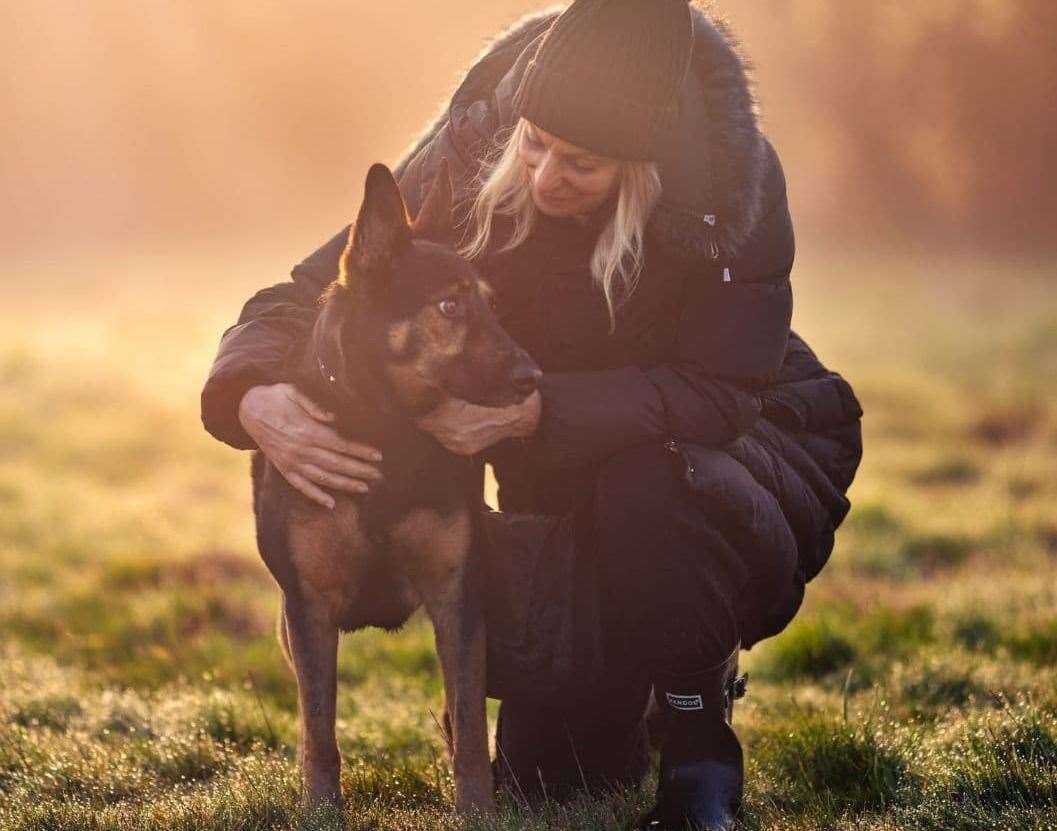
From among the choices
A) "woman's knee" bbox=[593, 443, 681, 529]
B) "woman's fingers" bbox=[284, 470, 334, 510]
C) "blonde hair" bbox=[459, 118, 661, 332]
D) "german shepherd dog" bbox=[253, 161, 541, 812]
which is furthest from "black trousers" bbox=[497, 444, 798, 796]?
"woman's fingers" bbox=[284, 470, 334, 510]

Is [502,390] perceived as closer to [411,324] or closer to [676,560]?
[411,324]

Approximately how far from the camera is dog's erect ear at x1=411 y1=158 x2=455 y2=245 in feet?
12.5

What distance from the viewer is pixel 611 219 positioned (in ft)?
12.3

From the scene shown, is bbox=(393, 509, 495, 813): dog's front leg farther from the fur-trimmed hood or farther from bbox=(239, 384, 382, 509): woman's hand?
the fur-trimmed hood

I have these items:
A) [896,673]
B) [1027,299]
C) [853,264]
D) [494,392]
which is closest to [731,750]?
[494,392]

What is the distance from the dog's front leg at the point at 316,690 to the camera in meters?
3.60

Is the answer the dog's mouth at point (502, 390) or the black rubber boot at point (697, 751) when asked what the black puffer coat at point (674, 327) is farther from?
the black rubber boot at point (697, 751)

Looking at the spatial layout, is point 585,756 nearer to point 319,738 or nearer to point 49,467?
point 319,738

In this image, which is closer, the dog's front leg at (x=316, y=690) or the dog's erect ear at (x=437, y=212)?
the dog's front leg at (x=316, y=690)

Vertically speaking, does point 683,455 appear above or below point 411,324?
below

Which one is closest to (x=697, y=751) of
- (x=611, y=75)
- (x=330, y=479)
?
(x=330, y=479)

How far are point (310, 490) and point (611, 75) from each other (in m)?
1.33

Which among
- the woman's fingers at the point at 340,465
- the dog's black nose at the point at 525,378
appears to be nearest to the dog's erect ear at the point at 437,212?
the dog's black nose at the point at 525,378

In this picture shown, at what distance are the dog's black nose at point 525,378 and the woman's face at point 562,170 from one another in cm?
51
